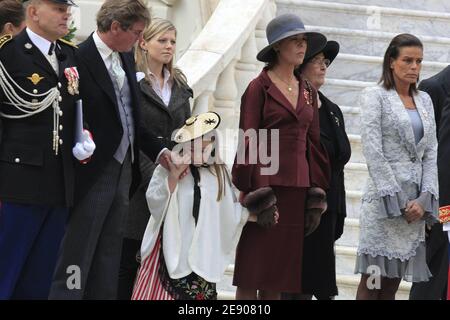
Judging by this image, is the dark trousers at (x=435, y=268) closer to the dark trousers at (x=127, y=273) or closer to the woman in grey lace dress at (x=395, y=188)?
the woman in grey lace dress at (x=395, y=188)

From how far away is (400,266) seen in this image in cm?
810

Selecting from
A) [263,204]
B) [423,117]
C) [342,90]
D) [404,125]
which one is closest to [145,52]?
[263,204]

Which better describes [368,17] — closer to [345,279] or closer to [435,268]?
[345,279]

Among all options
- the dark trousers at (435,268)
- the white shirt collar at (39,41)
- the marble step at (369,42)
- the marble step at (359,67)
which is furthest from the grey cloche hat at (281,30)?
the marble step at (369,42)

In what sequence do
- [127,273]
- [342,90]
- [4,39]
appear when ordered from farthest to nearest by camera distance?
1. [342,90]
2. [127,273]
3. [4,39]

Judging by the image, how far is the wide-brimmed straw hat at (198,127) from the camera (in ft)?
24.6

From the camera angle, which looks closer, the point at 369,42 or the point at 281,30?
the point at 281,30

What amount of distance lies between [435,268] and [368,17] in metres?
4.20

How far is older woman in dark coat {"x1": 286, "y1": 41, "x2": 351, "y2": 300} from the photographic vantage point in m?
7.84

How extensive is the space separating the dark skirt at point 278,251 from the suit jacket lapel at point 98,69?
1.09 metres

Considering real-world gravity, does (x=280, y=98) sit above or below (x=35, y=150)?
above

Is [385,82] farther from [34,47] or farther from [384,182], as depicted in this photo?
[34,47]

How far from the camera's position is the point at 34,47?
6.89 meters

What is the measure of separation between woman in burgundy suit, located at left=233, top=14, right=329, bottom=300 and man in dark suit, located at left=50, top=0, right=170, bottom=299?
0.56m
